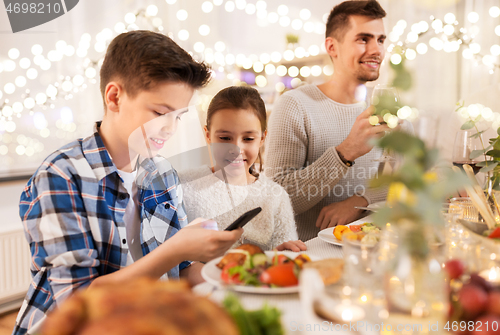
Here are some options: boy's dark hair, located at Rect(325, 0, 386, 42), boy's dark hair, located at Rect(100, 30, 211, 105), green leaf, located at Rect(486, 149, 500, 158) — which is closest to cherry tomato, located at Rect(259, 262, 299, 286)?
boy's dark hair, located at Rect(100, 30, 211, 105)

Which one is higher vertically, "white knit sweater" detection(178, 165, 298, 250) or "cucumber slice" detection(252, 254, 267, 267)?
"cucumber slice" detection(252, 254, 267, 267)

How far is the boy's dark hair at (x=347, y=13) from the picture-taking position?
1699 mm

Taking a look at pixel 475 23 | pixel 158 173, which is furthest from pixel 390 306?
pixel 475 23

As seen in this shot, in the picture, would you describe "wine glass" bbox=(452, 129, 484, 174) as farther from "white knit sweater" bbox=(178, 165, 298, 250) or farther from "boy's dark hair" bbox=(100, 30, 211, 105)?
"boy's dark hair" bbox=(100, 30, 211, 105)

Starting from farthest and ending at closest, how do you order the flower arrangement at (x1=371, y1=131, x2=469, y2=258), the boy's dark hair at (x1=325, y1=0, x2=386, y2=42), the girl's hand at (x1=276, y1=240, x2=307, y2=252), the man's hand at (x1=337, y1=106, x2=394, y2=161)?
the boy's dark hair at (x1=325, y1=0, x2=386, y2=42), the man's hand at (x1=337, y1=106, x2=394, y2=161), the girl's hand at (x1=276, y1=240, x2=307, y2=252), the flower arrangement at (x1=371, y1=131, x2=469, y2=258)

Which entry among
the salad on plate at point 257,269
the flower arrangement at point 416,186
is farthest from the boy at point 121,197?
the flower arrangement at point 416,186

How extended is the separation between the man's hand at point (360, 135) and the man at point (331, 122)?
0.18m

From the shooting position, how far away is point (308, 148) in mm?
1747

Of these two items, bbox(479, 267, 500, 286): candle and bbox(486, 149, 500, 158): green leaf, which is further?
bbox(486, 149, 500, 158): green leaf

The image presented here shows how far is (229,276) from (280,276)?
0.08m

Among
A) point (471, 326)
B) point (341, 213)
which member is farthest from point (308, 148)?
point (471, 326)

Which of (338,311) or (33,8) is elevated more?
(33,8)

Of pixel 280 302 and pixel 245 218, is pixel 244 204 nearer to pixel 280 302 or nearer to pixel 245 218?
pixel 245 218

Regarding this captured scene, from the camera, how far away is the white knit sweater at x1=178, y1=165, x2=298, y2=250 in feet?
4.36
